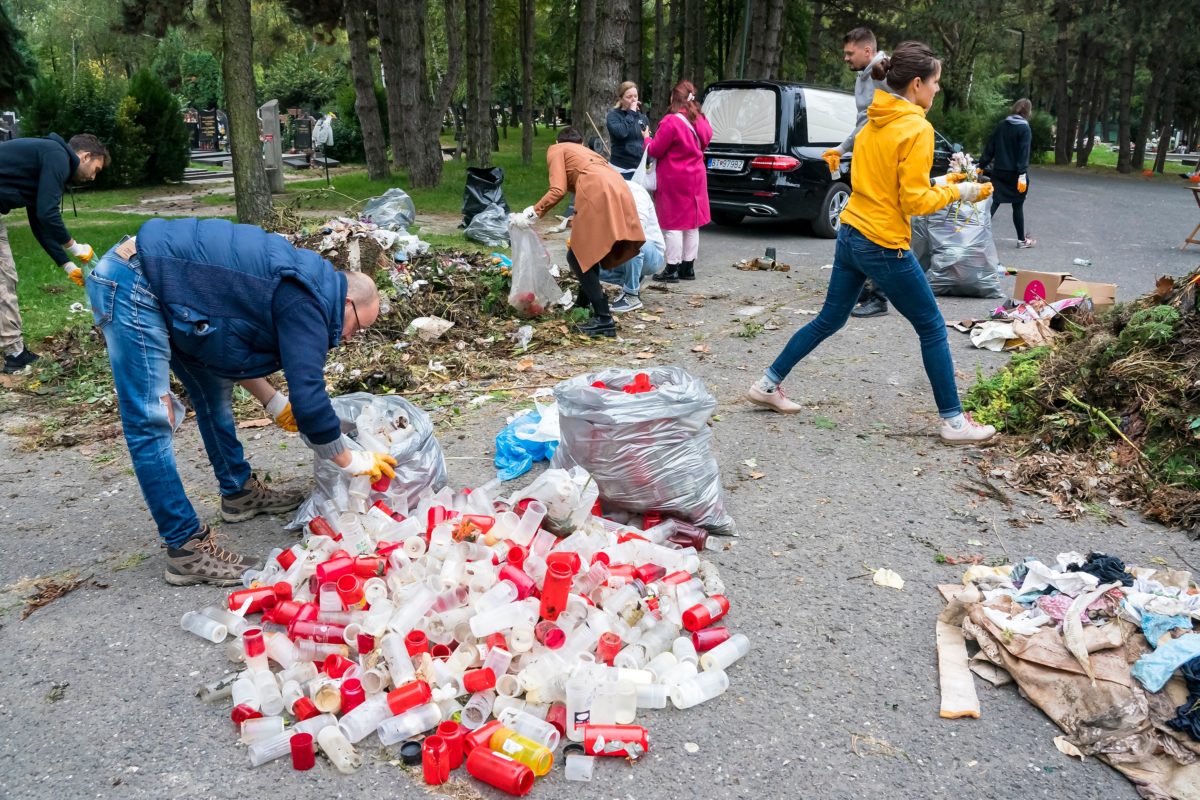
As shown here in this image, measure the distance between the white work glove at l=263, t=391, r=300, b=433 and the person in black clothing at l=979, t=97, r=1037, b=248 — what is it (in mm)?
8733

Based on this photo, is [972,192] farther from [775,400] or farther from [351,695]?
[351,695]

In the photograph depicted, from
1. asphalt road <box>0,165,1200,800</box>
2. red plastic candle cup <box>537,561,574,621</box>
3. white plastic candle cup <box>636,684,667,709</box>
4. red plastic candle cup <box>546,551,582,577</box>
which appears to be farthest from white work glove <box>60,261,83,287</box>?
white plastic candle cup <box>636,684,667,709</box>

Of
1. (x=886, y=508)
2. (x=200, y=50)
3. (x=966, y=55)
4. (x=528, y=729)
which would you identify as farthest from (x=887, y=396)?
(x=200, y=50)

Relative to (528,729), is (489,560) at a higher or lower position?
higher

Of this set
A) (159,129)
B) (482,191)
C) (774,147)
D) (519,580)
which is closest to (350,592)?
(519,580)

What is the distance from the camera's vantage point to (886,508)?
4012 mm

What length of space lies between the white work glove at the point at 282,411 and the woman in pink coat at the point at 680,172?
5299 mm

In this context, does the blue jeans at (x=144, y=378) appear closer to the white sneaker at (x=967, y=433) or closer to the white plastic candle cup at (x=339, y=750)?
the white plastic candle cup at (x=339, y=750)

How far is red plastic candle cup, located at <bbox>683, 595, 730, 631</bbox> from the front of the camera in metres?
3.02

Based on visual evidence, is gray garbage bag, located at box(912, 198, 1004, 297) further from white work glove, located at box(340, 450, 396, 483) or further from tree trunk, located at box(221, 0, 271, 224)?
tree trunk, located at box(221, 0, 271, 224)

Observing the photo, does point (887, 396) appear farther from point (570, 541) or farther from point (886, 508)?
point (570, 541)

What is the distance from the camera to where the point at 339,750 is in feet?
8.05

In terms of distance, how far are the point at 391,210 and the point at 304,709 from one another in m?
9.08

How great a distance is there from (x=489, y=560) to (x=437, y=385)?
2824 millimetres
